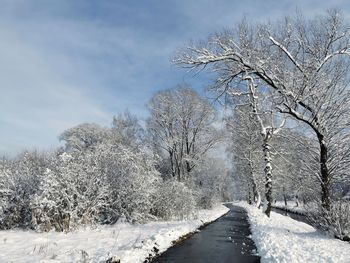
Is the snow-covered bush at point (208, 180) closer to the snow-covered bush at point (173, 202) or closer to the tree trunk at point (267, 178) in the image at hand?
the snow-covered bush at point (173, 202)

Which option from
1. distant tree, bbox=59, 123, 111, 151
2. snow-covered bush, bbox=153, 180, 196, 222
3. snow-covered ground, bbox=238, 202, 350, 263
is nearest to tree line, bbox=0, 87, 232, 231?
snow-covered bush, bbox=153, 180, 196, 222

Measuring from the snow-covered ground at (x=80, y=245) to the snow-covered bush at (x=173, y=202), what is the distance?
7.24m

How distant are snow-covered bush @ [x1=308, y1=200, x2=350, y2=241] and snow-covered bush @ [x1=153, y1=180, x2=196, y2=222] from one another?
482 inches

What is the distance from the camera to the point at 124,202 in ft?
75.8

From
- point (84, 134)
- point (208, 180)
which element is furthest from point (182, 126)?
point (84, 134)

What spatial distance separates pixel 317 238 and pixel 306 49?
7.64 m

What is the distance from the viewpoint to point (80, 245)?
544 inches

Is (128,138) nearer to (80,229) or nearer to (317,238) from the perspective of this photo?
(80,229)

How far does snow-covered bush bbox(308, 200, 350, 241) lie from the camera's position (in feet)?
48.6

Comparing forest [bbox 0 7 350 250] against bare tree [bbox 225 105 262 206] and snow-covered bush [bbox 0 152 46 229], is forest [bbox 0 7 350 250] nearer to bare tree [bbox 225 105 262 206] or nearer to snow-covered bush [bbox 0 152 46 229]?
snow-covered bush [bbox 0 152 46 229]

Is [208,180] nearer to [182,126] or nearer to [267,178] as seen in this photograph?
[182,126]

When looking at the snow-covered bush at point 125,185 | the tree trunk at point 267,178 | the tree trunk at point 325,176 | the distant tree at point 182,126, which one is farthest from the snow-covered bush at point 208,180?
the tree trunk at point 325,176

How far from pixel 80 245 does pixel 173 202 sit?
1419cm

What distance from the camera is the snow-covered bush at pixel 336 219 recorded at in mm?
14820
